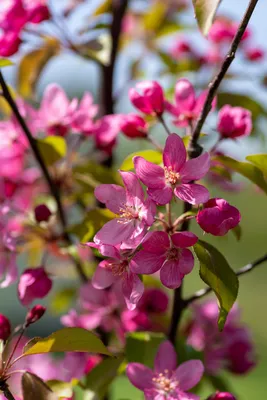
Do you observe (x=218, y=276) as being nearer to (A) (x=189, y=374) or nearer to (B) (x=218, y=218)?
(B) (x=218, y=218)

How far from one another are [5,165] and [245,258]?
4.87 m

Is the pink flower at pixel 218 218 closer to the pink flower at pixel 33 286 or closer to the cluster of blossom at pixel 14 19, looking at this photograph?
the pink flower at pixel 33 286

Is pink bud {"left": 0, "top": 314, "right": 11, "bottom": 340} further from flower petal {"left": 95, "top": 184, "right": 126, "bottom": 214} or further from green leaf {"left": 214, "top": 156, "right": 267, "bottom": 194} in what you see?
green leaf {"left": 214, "top": 156, "right": 267, "bottom": 194}

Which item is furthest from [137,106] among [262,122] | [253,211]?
[253,211]

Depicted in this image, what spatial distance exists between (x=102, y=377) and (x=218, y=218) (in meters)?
0.42

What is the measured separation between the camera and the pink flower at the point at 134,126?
44.4 inches

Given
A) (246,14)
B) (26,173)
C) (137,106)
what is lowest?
(26,173)

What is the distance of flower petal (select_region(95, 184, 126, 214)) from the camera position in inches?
35.1

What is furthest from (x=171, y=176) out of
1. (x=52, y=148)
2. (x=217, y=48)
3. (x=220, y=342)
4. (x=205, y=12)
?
(x=217, y=48)

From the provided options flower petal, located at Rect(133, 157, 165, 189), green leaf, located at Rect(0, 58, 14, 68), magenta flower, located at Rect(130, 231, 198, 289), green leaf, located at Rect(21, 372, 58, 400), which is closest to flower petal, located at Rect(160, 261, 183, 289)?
magenta flower, located at Rect(130, 231, 198, 289)

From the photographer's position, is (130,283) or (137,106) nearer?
(130,283)

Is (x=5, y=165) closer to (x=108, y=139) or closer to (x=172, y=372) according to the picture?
(x=108, y=139)

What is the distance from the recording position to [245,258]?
6078 mm

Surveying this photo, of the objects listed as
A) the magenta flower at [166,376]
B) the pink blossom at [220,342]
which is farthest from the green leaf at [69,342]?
the pink blossom at [220,342]
